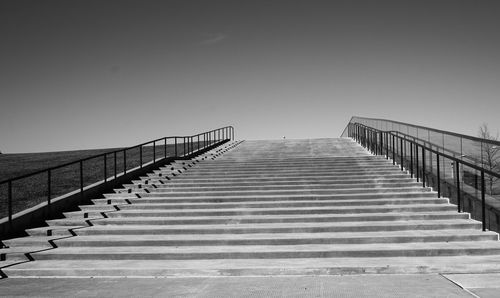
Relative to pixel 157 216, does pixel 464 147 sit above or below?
above

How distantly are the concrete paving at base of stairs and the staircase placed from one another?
302mm

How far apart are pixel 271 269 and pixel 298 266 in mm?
401

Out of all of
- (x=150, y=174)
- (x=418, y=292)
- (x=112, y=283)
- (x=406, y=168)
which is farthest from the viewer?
(x=150, y=174)

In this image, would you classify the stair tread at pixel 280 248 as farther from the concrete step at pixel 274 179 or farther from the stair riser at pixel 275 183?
the concrete step at pixel 274 179

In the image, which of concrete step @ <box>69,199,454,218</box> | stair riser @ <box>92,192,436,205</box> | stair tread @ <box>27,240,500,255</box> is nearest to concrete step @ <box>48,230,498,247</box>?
stair tread @ <box>27,240,500,255</box>

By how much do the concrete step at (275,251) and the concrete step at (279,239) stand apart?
0.13 meters

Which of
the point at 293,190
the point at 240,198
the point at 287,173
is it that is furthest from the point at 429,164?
the point at 240,198

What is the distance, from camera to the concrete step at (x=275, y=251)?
7355 millimetres

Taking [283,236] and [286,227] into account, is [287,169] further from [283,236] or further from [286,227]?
[283,236]

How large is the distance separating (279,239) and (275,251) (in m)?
0.66

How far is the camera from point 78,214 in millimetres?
10445

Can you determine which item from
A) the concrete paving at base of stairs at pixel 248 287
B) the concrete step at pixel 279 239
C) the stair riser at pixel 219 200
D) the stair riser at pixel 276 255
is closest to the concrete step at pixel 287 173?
the stair riser at pixel 219 200

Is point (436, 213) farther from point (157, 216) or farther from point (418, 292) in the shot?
point (157, 216)

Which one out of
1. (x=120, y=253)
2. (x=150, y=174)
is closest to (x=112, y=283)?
(x=120, y=253)
